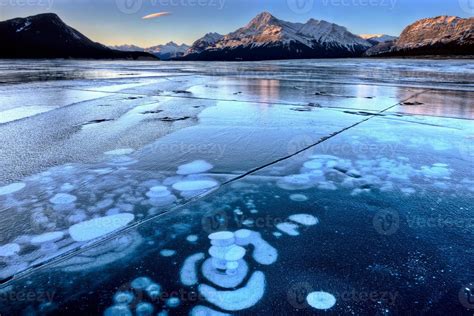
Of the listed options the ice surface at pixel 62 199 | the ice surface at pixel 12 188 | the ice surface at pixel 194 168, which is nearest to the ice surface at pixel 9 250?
the ice surface at pixel 62 199

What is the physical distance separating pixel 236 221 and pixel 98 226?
2.81 feet

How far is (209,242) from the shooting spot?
1.85m

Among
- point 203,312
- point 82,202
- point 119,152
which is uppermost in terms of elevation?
point 119,152

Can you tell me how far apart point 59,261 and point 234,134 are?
2.98m

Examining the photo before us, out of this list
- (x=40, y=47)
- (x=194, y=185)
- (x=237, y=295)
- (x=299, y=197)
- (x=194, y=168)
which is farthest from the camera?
(x=40, y=47)

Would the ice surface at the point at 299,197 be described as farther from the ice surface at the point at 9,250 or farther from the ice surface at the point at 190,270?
the ice surface at the point at 9,250

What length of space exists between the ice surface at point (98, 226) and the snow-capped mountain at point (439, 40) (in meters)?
148

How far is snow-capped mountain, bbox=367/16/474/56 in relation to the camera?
136 meters

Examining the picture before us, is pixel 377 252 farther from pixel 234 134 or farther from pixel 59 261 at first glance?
pixel 234 134

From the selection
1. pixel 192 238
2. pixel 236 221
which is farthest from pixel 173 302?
pixel 236 221

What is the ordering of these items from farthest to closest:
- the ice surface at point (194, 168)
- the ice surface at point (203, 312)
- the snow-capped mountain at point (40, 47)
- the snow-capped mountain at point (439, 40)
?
1. the snow-capped mountain at point (40, 47)
2. the snow-capped mountain at point (439, 40)
3. the ice surface at point (194, 168)
4. the ice surface at point (203, 312)

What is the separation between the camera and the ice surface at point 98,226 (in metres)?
1.92

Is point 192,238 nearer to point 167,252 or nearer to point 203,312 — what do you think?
point 167,252

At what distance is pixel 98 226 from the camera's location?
6.67ft
